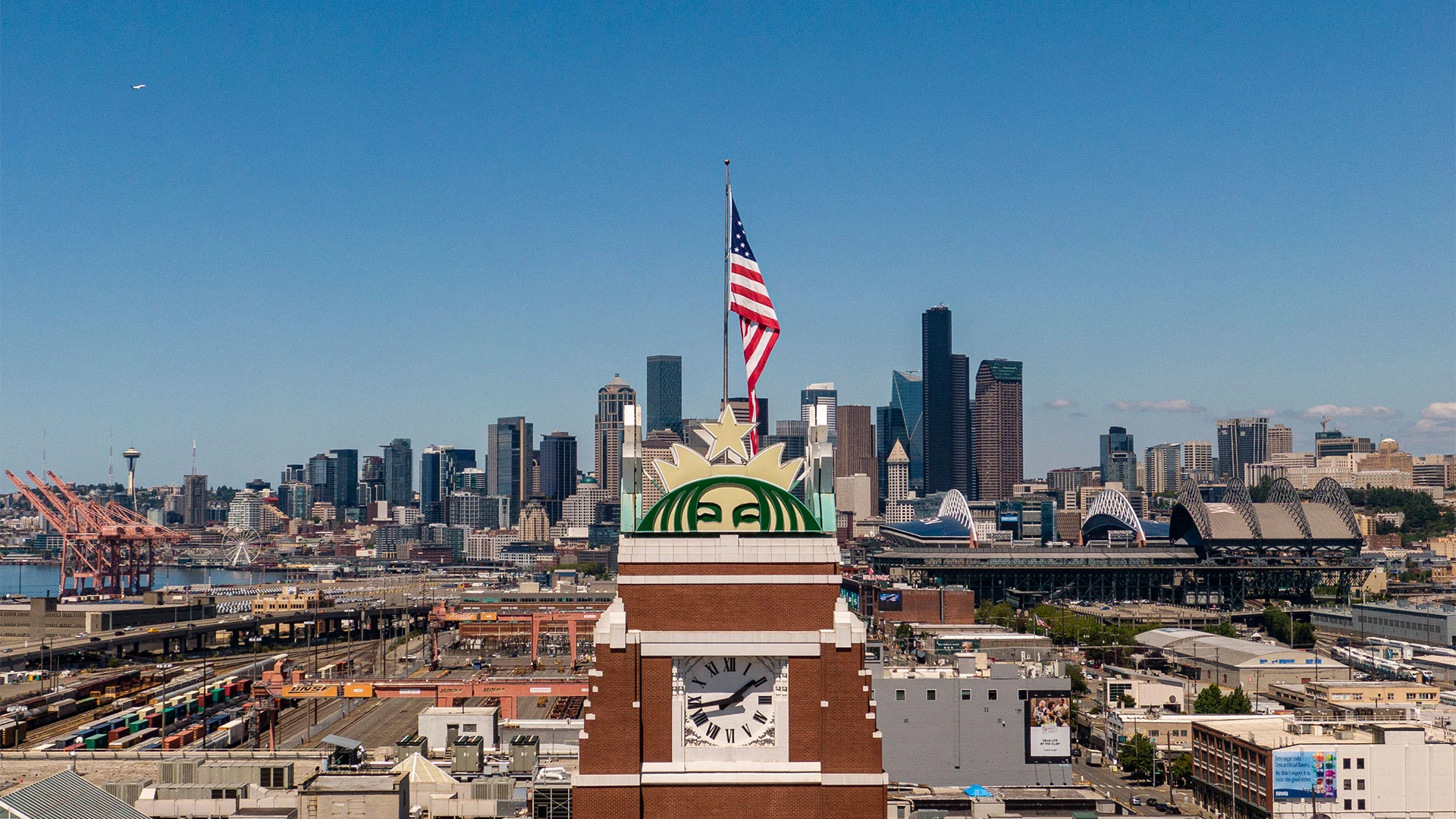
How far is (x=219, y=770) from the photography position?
51406mm

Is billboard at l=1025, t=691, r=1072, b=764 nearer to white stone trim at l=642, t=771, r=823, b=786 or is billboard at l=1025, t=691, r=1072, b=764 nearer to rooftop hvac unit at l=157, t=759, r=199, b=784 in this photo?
rooftop hvac unit at l=157, t=759, r=199, b=784

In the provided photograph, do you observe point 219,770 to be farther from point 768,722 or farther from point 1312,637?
point 1312,637

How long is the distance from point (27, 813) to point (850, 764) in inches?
886

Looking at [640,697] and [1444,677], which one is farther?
[1444,677]

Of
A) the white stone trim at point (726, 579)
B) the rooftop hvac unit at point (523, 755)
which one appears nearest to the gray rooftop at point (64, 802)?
the white stone trim at point (726, 579)

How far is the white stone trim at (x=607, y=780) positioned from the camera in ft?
72.3

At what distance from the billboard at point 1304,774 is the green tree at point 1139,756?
1653cm

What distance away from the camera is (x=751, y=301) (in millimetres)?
28812

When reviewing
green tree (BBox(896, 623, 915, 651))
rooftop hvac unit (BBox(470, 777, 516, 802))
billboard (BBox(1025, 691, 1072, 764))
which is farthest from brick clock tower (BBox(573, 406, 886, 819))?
green tree (BBox(896, 623, 915, 651))

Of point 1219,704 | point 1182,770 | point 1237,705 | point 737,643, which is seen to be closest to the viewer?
point 737,643

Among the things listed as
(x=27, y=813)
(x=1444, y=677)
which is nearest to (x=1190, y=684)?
(x=1444, y=677)

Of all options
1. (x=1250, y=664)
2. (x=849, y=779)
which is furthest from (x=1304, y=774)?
(x=849, y=779)

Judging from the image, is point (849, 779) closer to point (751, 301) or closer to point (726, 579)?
point (726, 579)

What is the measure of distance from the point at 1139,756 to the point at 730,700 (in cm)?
7324
